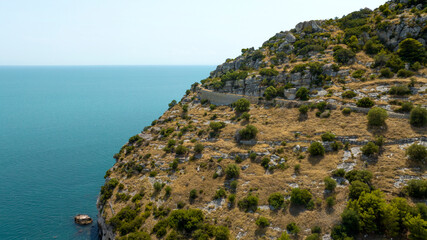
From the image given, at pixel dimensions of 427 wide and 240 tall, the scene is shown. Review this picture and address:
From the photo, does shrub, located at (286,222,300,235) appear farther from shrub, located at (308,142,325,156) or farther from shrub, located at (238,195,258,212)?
shrub, located at (308,142,325,156)

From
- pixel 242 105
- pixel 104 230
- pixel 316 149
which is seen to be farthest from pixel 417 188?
pixel 104 230

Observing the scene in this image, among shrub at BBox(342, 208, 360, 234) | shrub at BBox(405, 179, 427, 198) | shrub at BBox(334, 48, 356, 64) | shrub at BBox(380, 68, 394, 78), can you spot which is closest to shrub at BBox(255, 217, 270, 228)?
shrub at BBox(342, 208, 360, 234)

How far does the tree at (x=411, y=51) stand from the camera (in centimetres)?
6462

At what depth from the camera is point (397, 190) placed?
3628 cm

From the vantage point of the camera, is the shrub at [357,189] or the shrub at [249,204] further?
the shrub at [249,204]

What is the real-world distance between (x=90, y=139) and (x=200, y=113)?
235 ft

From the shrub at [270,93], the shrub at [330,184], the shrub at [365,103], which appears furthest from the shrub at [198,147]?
the shrub at [365,103]

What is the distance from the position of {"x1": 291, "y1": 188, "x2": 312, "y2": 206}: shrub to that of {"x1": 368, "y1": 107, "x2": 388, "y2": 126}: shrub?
22797 mm

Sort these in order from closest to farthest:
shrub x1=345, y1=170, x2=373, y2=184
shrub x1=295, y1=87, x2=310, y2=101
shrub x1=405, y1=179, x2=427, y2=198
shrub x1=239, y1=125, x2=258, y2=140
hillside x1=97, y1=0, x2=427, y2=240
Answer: shrub x1=405, y1=179, x2=427, y2=198 < hillside x1=97, y1=0, x2=427, y2=240 < shrub x1=345, y1=170, x2=373, y2=184 < shrub x1=239, y1=125, x2=258, y2=140 < shrub x1=295, y1=87, x2=310, y2=101

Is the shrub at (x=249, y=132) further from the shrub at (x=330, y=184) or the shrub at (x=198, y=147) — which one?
the shrub at (x=330, y=184)

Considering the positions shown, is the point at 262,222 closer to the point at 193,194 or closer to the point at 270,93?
the point at 193,194

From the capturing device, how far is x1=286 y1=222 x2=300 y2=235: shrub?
35.5 metres

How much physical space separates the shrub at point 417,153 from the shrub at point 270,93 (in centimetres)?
3817

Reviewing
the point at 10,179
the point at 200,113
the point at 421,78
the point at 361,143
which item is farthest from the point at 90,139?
the point at 421,78
